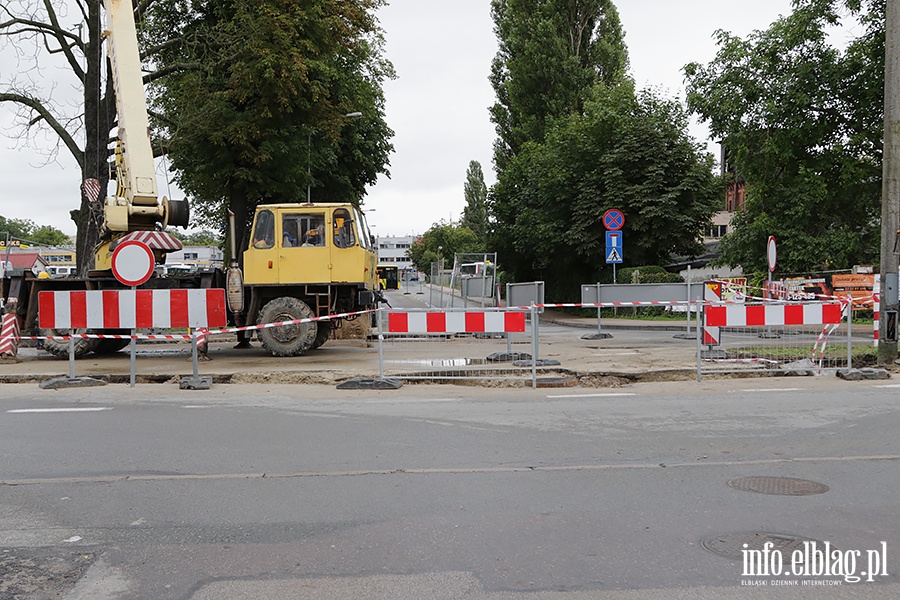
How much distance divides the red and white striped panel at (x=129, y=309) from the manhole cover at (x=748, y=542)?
367 inches

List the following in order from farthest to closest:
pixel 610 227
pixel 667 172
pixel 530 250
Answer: pixel 530 250 < pixel 667 172 < pixel 610 227

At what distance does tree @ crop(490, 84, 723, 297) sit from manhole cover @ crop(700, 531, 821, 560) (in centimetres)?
2767

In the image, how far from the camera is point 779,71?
87.1 ft

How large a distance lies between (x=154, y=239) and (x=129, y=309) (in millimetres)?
4031

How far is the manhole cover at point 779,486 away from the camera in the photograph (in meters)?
5.76

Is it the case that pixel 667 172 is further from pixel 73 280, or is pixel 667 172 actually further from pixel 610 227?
pixel 73 280

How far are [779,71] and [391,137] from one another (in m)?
17.2

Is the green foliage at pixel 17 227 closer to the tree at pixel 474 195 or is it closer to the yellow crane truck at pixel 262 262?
the tree at pixel 474 195

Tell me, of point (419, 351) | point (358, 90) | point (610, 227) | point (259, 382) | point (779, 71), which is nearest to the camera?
point (259, 382)

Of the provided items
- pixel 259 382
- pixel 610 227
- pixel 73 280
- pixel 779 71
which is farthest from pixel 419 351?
pixel 779 71

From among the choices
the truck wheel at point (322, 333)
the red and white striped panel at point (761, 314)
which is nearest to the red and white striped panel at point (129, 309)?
the truck wheel at point (322, 333)

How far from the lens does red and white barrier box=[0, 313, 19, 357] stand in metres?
15.1
